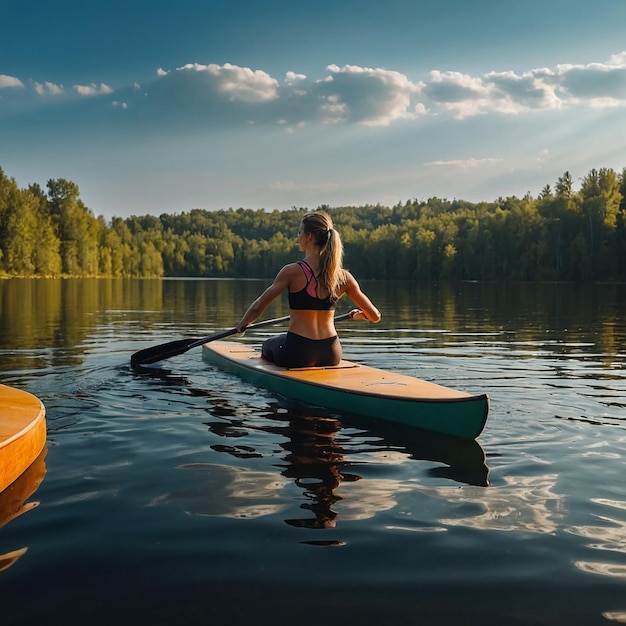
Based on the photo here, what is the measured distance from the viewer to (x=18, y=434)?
4621 millimetres

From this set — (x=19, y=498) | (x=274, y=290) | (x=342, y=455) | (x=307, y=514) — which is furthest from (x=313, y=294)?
(x=19, y=498)

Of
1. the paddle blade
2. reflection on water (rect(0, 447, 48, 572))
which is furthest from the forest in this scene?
reflection on water (rect(0, 447, 48, 572))

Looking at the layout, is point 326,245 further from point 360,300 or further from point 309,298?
point 360,300

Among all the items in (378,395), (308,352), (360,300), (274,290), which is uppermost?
(274,290)

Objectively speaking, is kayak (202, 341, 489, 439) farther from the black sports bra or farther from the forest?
the forest

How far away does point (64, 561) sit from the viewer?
342cm

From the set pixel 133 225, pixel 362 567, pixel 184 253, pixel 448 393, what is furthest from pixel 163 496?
pixel 133 225

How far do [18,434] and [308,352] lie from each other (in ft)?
12.7

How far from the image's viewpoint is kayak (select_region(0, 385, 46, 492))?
4434 millimetres

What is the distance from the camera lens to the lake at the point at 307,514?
3.04 m

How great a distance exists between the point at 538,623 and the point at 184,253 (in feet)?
536

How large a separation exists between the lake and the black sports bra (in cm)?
118

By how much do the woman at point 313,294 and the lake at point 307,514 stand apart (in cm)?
72

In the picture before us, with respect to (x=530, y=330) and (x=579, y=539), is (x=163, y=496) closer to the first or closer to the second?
(x=579, y=539)
